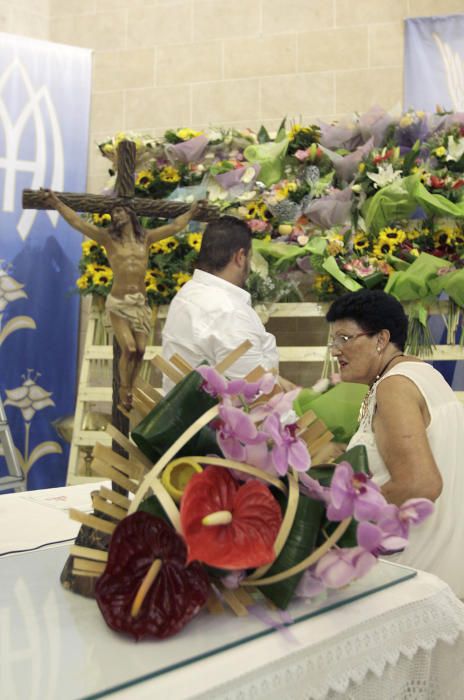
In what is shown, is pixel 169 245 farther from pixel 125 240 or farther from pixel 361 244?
pixel 125 240

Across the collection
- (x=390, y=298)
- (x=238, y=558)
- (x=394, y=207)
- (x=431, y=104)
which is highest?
(x=431, y=104)

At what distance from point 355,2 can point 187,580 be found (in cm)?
559

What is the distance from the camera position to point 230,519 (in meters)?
1.03

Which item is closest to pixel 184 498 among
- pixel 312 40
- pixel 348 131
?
pixel 348 131

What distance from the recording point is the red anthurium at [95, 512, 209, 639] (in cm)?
102

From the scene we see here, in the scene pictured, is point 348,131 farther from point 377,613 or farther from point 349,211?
point 377,613

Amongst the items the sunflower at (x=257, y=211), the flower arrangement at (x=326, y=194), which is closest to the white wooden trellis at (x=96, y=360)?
the flower arrangement at (x=326, y=194)

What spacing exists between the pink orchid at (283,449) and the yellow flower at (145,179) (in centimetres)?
389

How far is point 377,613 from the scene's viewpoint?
1.20 metres

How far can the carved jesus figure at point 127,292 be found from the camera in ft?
4.94

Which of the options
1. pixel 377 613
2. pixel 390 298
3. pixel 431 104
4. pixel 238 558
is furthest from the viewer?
pixel 431 104

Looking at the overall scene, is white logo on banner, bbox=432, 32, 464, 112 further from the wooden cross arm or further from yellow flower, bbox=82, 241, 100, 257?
the wooden cross arm

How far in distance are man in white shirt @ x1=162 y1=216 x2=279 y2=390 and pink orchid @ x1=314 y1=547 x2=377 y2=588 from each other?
161 centimetres

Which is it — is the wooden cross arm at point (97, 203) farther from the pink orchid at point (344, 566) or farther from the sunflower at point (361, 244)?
the sunflower at point (361, 244)
